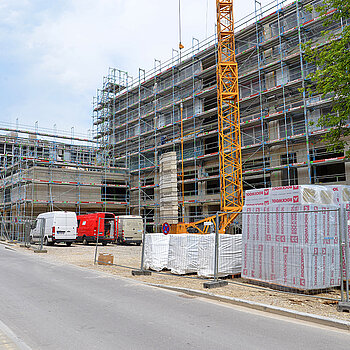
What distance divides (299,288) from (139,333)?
3.79m

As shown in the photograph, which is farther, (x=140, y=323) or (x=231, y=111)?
(x=231, y=111)

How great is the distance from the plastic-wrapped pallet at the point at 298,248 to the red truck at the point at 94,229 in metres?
17.3

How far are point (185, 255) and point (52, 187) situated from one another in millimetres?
25694

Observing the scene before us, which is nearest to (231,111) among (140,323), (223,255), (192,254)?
(192,254)

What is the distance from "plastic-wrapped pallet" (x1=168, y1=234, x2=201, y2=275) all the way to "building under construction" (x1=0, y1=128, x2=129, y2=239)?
20.9m

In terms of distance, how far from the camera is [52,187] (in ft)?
109

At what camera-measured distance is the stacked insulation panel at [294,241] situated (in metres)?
7.27

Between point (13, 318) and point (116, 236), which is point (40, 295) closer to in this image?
point (13, 318)

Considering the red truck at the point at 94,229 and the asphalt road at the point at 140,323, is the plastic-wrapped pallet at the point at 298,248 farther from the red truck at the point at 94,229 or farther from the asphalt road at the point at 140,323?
the red truck at the point at 94,229

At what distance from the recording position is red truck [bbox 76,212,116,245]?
24269mm

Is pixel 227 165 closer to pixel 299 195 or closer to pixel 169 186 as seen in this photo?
pixel 169 186

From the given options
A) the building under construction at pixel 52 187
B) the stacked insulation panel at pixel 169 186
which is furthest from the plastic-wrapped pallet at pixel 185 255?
the building under construction at pixel 52 187

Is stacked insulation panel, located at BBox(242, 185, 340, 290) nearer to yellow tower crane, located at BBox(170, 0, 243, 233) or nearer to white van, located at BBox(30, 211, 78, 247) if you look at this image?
yellow tower crane, located at BBox(170, 0, 243, 233)

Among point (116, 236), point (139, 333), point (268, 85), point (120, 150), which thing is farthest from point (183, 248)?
point (120, 150)
